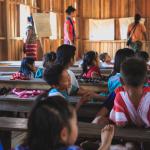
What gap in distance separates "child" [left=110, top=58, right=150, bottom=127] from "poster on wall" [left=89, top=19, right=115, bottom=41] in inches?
365

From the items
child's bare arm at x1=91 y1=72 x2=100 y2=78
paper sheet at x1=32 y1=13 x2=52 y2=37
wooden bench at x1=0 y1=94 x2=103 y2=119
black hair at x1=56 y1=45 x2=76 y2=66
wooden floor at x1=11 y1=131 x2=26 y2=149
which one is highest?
paper sheet at x1=32 y1=13 x2=52 y2=37

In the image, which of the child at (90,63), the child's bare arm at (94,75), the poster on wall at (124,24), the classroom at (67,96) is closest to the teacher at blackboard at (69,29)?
the classroom at (67,96)

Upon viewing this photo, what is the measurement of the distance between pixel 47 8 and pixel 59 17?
874 mm

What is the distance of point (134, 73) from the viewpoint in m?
1.53

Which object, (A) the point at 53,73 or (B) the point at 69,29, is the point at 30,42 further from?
(A) the point at 53,73

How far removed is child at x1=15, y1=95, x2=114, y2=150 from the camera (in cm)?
85

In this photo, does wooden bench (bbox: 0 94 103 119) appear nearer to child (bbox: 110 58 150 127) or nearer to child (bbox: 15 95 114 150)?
child (bbox: 110 58 150 127)

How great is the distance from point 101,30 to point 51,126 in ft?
33.7

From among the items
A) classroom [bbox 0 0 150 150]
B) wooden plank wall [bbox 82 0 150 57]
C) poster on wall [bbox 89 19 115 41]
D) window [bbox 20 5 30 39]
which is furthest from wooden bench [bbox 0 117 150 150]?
poster on wall [bbox 89 19 115 41]

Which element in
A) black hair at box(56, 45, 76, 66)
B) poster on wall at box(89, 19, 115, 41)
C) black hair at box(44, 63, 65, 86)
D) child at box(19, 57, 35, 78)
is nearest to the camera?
black hair at box(44, 63, 65, 86)

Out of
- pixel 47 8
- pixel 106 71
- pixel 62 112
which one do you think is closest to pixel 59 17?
pixel 47 8

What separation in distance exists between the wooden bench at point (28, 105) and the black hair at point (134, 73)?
0.73 meters

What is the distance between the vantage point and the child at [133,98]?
153cm

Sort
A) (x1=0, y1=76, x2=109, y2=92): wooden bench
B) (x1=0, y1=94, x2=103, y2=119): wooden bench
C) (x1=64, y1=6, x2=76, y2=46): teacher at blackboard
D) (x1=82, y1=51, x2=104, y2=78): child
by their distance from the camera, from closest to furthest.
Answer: (x1=0, y1=94, x2=103, y2=119): wooden bench
(x1=0, y1=76, x2=109, y2=92): wooden bench
(x1=82, y1=51, x2=104, y2=78): child
(x1=64, y1=6, x2=76, y2=46): teacher at blackboard
